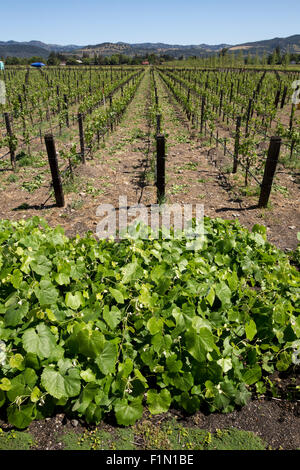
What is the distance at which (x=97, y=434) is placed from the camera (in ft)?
7.38

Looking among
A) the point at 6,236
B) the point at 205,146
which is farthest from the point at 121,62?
the point at 6,236

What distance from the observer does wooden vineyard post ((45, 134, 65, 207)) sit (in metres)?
5.85

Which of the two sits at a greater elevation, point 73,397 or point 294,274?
point 294,274

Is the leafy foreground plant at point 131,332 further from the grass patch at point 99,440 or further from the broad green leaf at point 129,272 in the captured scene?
the grass patch at point 99,440

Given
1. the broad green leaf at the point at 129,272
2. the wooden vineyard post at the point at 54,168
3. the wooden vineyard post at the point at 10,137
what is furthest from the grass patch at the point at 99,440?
the wooden vineyard post at the point at 10,137

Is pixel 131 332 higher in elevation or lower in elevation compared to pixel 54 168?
lower

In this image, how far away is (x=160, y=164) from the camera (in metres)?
6.30

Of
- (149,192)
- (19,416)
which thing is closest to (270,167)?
(149,192)

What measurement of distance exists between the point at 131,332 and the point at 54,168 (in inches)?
173

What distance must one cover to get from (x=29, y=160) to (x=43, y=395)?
8.36 m

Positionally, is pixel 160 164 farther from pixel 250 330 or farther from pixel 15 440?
pixel 15 440

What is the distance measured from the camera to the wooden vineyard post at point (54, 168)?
19.2ft

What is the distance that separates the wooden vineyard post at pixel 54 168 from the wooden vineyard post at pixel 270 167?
407 centimetres
